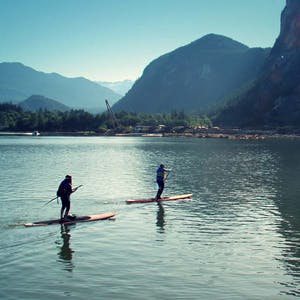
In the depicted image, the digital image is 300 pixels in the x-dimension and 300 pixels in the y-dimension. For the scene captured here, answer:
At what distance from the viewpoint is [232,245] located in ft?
87.5

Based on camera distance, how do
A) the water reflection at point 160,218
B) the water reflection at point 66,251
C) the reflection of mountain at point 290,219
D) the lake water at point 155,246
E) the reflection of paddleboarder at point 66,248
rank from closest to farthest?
the lake water at point 155,246
the water reflection at point 66,251
the reflection of mountain at point 290,219
the reflection of paddleboarder at point 66,248
the water reflection at point 160,218

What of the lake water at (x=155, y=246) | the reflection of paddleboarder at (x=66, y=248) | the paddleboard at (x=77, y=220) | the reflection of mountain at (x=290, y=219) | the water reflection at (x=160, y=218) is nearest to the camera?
the lake water at (x=155, y=246)

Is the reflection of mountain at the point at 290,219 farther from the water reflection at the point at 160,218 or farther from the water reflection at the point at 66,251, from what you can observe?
the water reflection at the point at 66,251

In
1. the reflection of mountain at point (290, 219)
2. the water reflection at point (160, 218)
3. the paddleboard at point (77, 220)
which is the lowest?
the reflection of mountain at point (290, 219)

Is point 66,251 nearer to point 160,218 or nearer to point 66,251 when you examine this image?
point 66,251

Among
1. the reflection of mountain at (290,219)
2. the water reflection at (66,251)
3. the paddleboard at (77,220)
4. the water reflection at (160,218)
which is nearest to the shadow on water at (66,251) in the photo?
the water reflection at (66,251)

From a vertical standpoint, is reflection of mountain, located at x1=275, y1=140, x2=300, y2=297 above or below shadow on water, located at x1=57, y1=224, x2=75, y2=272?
below

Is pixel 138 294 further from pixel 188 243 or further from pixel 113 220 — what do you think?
pixel 113 220

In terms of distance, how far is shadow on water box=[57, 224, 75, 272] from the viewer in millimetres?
22812

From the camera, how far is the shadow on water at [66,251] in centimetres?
2281

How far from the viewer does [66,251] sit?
82.6ft

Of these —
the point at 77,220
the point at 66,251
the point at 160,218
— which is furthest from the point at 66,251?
the point at 160,218

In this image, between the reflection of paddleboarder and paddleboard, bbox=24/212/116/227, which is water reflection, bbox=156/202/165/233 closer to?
paddleboard, bbox=24/212/116/227

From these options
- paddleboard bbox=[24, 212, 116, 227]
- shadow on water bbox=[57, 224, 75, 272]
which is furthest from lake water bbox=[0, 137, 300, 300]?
paddleboard bbox=[24, 212, 116, 227]
